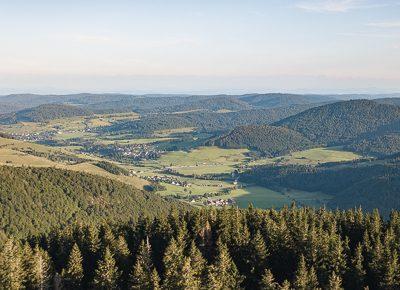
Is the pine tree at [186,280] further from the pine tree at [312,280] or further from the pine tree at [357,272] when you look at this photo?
the pine tree at [357,272]

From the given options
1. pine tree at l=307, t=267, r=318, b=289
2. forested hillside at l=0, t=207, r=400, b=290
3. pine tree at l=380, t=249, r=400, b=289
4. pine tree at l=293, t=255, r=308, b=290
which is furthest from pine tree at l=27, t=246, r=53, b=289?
pine tree at l=380, t=249, r=400, b=289

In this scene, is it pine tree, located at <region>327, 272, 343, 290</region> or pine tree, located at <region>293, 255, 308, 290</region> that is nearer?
pine tree, located at <region>293, 255, 308, 290</region>

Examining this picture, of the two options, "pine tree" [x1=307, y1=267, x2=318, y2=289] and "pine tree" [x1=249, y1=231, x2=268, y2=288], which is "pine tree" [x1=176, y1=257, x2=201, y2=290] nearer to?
"pine tree" [x1=249, y1=231, x2=268, y2=288]

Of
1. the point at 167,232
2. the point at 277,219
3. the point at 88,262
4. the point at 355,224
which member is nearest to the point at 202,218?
the point at 167,232

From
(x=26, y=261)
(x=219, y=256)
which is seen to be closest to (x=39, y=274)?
(x=26, y=261)

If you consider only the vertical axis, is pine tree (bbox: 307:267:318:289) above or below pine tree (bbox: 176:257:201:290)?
below

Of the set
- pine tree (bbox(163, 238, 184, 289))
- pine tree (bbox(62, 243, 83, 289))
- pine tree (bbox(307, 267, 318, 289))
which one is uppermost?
pine tree (bbox(163, 238, 184, 289))

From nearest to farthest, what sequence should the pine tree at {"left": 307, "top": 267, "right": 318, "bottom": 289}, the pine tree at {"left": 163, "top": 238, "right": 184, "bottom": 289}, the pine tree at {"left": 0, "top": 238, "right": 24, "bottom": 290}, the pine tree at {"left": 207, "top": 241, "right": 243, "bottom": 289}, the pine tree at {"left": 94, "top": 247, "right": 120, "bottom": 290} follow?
1. the pine tree at {"left": 163, "top": 238, "right": 184, "bottom": 289}
2. the pine tree at {"left": 207, "top": 241, "right": 243, "bottom": 289}
3. the pine tree at {"left": 0, "top": 238, "right": 24, "bottom": 290}
4. the pine tree at {"left": 307, "top": 267, "right": 318, "bottom": 289}
5. the pine tree at {"left": 94, "top": 247, "right": 120, "bottom": 290}
